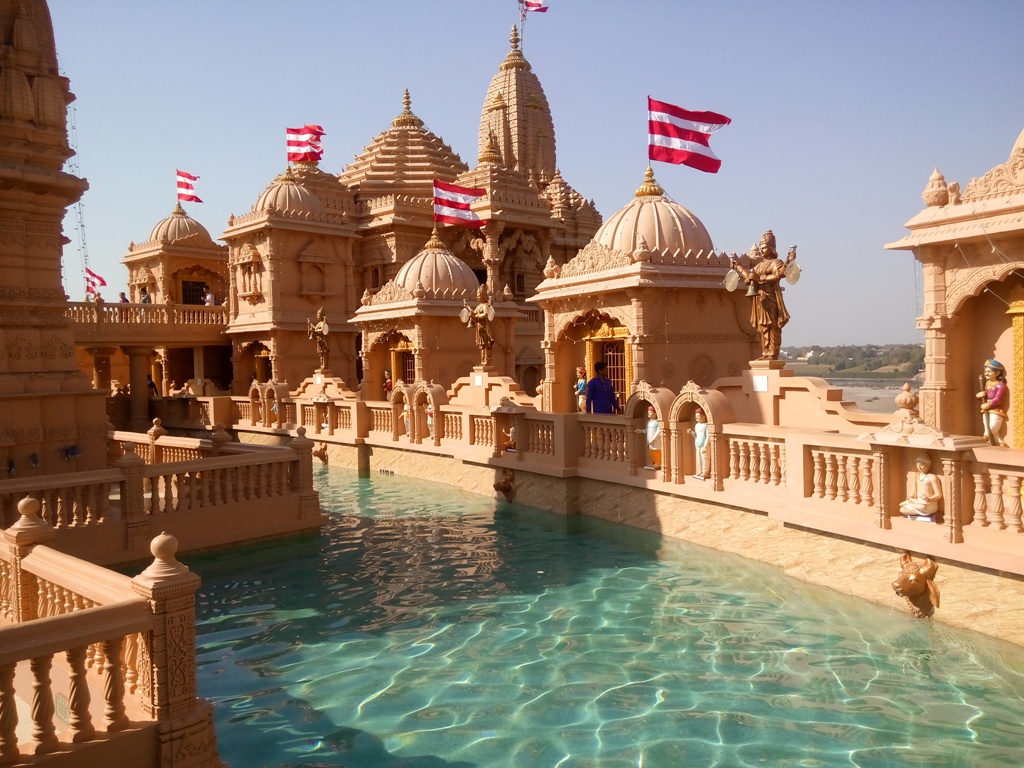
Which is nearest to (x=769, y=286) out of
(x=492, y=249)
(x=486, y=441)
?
(x=486, y=441)

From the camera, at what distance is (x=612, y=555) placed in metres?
12.5

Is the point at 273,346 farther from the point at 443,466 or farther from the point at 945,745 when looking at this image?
the point at 945,745

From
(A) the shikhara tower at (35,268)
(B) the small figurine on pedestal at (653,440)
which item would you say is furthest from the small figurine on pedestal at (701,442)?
(A) the shikhara tower at (35,268)

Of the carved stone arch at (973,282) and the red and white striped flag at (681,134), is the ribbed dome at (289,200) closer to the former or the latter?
the red and white striped flag at (681,134)

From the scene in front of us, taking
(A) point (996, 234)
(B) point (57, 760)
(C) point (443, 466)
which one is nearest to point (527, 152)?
(C) point (443, 466)

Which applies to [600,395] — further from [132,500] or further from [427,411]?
[132,500]

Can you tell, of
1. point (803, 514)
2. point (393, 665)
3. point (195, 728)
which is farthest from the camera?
point (803, 514)

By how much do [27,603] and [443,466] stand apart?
39.2 feet

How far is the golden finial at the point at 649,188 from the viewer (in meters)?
19.3

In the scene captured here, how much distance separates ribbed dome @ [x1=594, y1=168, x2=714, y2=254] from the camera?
59.1ft

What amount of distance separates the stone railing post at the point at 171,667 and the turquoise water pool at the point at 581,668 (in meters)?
0.89

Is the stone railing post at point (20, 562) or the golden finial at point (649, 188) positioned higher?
the golden finial at point (649, 188)

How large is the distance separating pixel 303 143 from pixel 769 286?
2581cm

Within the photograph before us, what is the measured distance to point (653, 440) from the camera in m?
13.2
